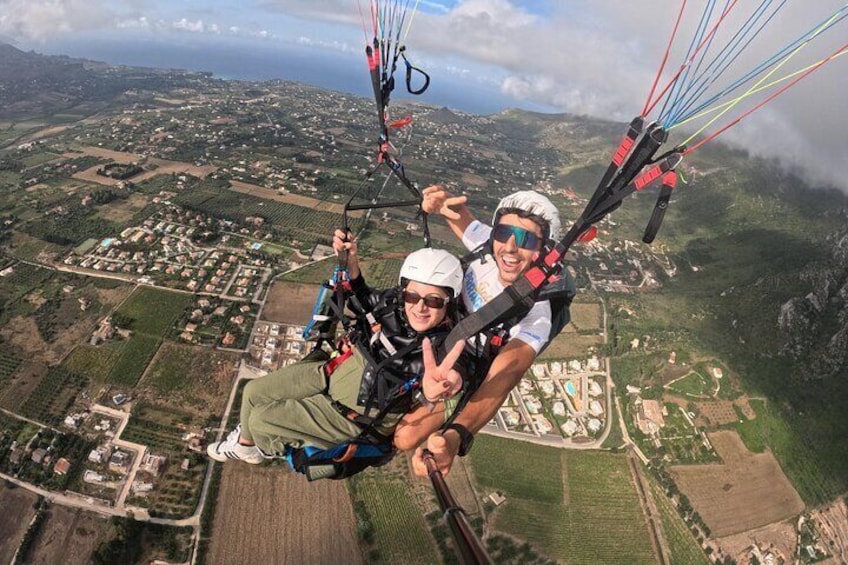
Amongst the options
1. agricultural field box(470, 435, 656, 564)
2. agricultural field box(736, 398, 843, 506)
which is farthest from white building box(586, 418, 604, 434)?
agricultural field box(736, 398, 843, 506)

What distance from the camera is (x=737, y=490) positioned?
1057 inches

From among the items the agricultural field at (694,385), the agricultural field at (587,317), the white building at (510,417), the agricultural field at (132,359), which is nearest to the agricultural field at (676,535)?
the white building at (510,417)

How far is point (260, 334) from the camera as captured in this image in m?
30.7

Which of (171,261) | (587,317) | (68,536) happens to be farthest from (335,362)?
(171,261)

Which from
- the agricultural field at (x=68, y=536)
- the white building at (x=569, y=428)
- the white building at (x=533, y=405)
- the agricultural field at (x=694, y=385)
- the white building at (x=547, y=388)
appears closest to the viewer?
the agricultural field at (x=68, y=536)

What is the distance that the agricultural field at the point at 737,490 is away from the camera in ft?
82.4

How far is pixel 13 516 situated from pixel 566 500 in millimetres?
27360

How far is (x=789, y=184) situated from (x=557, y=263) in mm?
110784

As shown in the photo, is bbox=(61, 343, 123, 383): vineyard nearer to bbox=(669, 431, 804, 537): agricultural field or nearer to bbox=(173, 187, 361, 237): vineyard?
bbox=(173, 187, 361, 237): vineyard

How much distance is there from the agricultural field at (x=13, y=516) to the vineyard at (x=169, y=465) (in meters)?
4.34

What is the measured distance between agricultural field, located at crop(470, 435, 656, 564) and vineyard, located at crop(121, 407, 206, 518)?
48.9 feet

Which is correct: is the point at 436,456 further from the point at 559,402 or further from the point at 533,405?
the point at 559,402

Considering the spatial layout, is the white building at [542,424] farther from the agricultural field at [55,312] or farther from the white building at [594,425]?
the agricultural field at [55,312]

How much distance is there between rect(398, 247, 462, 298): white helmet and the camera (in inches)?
148
